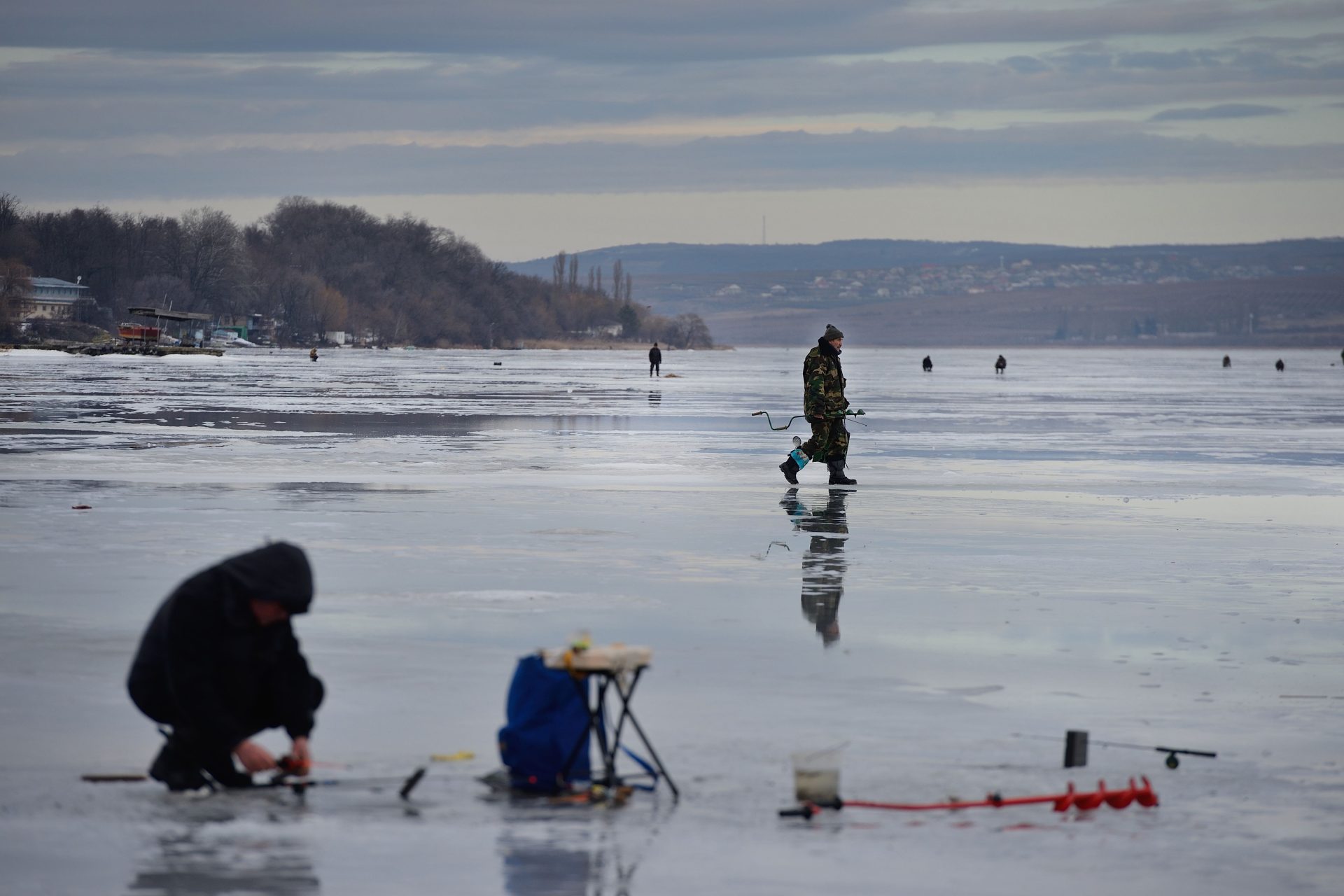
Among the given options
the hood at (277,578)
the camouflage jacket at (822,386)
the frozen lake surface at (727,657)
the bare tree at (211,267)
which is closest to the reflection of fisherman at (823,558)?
the frozen lake surface at (727,657)

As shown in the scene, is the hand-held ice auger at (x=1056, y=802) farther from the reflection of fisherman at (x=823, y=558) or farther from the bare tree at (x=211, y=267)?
the bare tree at (x=211, y=267)

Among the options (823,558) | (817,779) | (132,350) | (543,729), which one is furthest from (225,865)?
(132,350)

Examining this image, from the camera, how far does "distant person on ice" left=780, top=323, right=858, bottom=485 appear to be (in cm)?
2050

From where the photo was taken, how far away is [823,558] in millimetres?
14125

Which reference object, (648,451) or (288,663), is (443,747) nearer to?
(288,663)

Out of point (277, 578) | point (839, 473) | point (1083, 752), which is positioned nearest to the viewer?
point (277, 578)

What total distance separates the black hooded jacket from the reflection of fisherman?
162 inches

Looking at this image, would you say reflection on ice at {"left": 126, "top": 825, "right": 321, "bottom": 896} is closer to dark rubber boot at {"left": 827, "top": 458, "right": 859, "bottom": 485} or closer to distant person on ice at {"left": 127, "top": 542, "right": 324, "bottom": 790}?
distant person on ice at {"left": 127, "top": 542, "right": 324, "bottom": 790}

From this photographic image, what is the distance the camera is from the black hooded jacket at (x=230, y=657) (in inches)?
247

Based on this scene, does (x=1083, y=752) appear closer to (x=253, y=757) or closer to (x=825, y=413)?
(x=253, y=757)

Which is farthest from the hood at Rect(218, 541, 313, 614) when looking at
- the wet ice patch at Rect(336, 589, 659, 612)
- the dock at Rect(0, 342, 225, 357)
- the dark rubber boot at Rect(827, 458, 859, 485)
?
the dock at Rect(0, 342, 225, 357)

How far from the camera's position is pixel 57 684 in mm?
8656

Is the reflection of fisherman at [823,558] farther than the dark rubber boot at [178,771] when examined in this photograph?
Yes

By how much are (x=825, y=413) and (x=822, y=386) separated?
289 mm
